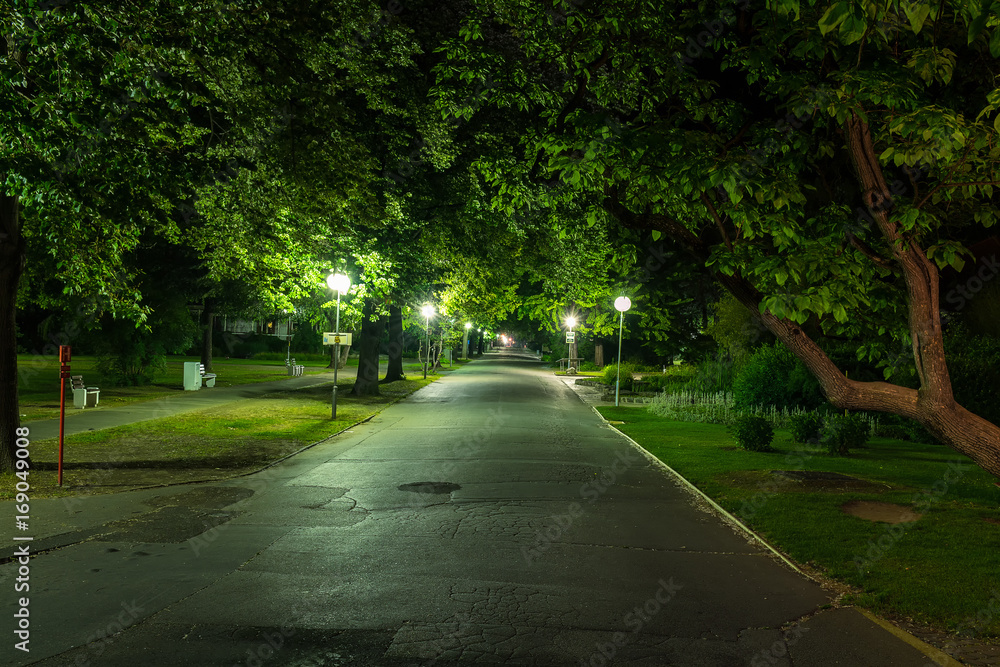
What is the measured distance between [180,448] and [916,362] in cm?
1208

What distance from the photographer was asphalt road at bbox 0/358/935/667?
4.64m

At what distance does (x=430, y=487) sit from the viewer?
397 inches

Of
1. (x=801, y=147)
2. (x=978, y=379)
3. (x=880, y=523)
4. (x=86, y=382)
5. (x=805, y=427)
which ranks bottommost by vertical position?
(x=86, y=382)

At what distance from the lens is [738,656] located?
182 inches

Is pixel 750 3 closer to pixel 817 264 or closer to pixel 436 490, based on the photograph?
pixel 817 264

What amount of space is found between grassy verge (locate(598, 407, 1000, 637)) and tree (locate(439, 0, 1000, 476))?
4.39 ft

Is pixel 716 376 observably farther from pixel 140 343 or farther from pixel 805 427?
pixel 140 343

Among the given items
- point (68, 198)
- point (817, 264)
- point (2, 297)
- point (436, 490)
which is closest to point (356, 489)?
point (436, 490)

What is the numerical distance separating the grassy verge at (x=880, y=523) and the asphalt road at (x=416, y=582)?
55 centimetres

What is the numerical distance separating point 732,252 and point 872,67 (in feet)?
7.16

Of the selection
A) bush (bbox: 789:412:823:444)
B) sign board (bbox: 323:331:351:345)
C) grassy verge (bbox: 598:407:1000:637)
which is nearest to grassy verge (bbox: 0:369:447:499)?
sign board (bbox: 323:331:351:345)

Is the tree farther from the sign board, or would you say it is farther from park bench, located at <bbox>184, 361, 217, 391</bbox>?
park bench, located at <bbox>184, 361, 217, 391</bbox>

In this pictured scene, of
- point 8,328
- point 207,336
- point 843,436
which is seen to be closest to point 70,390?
point 207,336

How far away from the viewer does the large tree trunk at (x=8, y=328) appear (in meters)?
9.98
